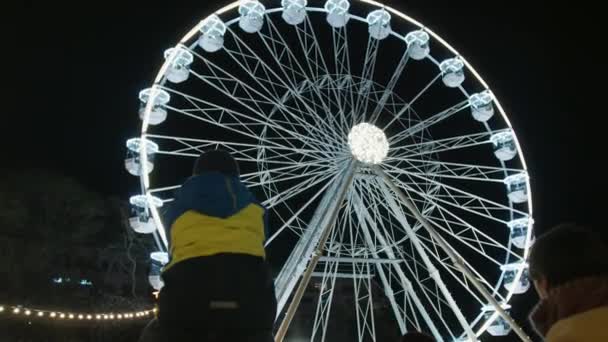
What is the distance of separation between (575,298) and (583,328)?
0.12m

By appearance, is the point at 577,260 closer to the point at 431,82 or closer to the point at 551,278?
the point at 551,278

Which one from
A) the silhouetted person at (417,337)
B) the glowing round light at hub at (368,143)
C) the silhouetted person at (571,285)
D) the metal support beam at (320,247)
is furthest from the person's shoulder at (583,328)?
the glowing round light at hub at (368,143)

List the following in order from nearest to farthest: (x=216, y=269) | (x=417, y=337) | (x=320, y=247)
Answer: (x=216, y=269) → (x=417, y=337) → (x=320, y=247)

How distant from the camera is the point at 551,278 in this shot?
1653mm

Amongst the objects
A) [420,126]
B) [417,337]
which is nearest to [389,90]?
[420,126]

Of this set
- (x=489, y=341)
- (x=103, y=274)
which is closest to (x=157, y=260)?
(x=103, y=274)

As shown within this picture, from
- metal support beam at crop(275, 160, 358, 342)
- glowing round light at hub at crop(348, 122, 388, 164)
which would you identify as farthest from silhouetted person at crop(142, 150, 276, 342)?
glowing round light at hub at crop(348, 122, 388, 164)

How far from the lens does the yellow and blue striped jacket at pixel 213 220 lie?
227 cm

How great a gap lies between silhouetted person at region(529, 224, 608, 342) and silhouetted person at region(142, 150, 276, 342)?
3.39 feet

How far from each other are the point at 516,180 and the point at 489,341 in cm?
1872

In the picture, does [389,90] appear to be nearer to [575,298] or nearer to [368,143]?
[368,143]

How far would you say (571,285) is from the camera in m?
1.60

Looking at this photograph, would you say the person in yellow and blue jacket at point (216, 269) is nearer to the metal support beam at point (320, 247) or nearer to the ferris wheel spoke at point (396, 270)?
the metal support beam at point (320, 247)

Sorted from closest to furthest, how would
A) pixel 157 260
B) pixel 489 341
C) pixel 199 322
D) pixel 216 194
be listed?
pixel 199 322
pixel 216 194
pixel 157 260
pixel 489 341
